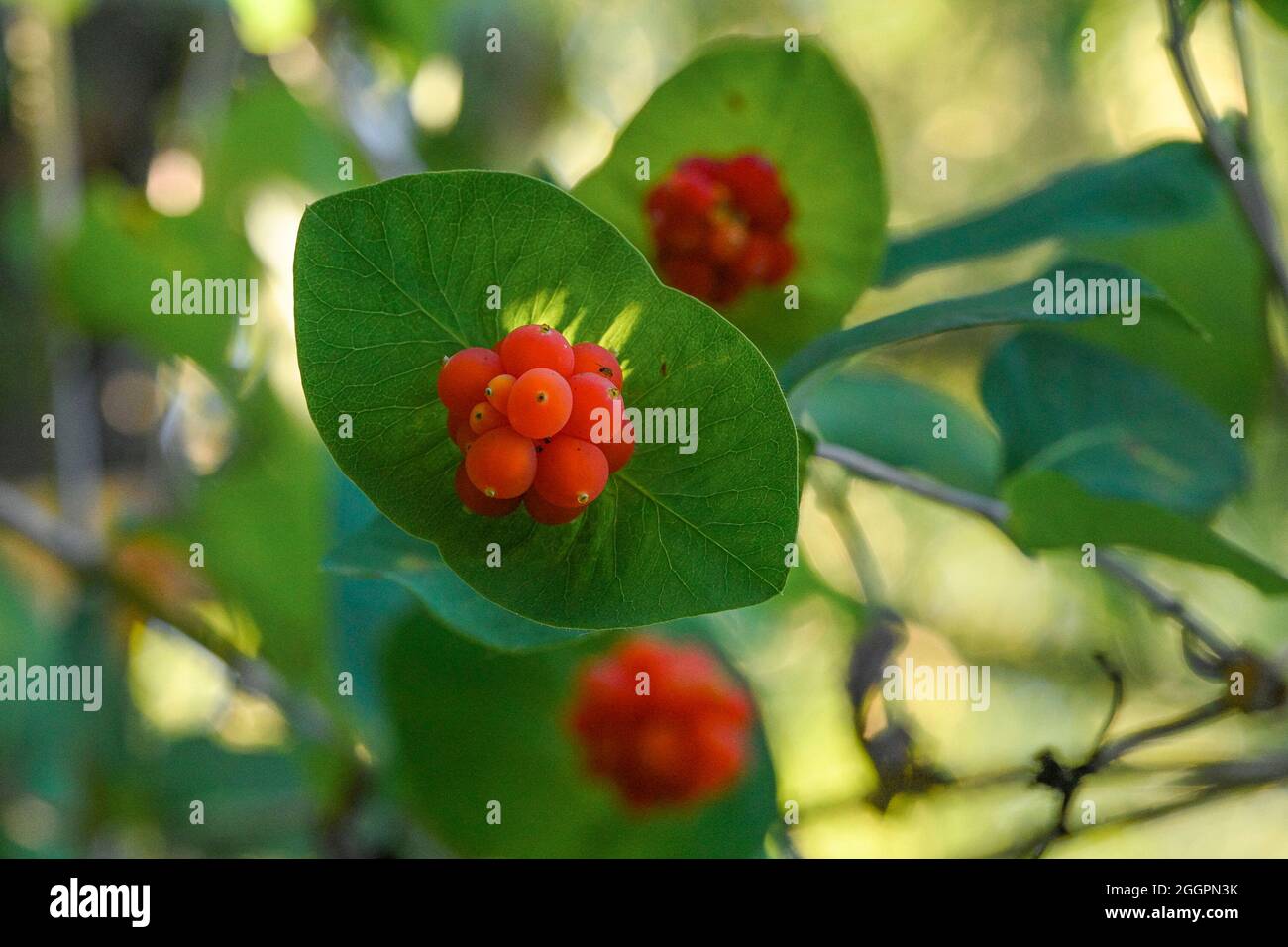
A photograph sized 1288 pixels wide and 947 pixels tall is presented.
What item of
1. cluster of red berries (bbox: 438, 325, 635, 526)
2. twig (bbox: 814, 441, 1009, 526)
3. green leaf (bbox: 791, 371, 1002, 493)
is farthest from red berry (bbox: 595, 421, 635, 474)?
green leaf (bbox: 791, 371, 1002, 493)

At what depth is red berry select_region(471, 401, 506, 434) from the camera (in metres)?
0.45

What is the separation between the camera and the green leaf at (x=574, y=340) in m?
0.44

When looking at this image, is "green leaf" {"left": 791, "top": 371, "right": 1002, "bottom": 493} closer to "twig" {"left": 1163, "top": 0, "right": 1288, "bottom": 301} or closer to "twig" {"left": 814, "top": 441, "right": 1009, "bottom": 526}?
"twig" {"left": 814, "top": 441, "right": 1009, "bottom": 526}

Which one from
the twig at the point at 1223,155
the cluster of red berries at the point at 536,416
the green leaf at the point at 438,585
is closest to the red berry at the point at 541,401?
the cluster of red berries at the point at 536,416

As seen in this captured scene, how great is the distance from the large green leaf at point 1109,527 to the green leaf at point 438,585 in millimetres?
291

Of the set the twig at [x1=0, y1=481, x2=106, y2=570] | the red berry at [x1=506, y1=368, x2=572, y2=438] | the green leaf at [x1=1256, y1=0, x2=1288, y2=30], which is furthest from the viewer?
the twig at [x1=0, y1=481, x2=106, y2=570]

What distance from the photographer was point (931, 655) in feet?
4.37

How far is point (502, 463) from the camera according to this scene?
17.6 inches

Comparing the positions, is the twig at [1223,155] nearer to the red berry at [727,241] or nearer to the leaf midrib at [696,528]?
the red berry at [727,241]

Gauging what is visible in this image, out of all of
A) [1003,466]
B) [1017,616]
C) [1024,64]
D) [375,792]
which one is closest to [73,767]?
[375,792]

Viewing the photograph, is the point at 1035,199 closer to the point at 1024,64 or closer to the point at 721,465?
the point at 721,465

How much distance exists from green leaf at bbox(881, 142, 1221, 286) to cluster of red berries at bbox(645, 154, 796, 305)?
0.30ft

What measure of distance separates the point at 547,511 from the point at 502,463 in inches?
1.4
